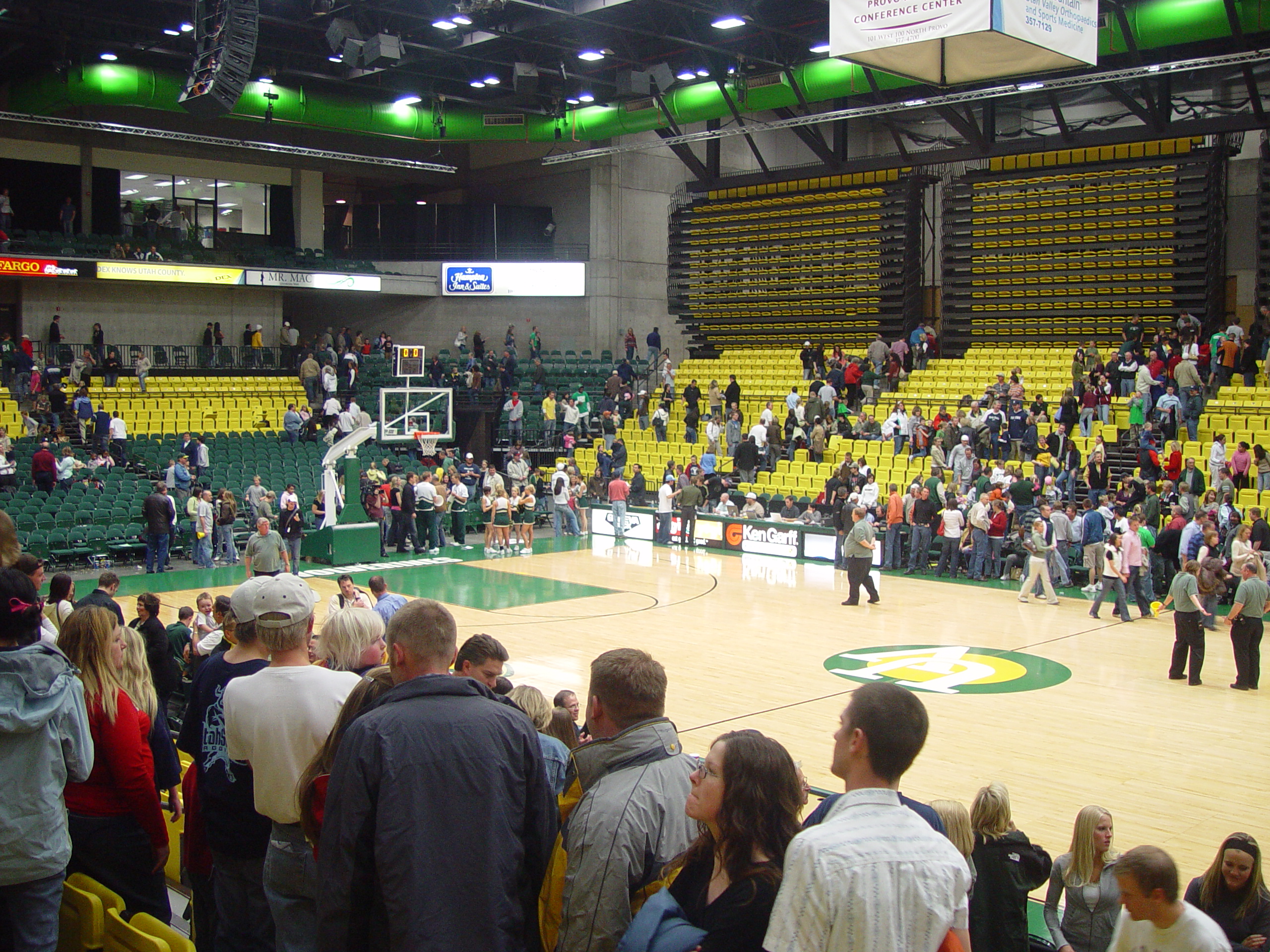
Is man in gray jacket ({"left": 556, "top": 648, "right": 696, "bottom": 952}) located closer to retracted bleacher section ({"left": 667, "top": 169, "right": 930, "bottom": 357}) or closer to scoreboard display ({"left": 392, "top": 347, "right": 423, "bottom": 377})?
scoreboard display ({"left": 392, "top": 347, "right": 423, "bottom": 377})

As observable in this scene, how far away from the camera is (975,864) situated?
4.64 m

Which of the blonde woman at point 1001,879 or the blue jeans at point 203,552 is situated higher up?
the blonde woman at point 1001,879

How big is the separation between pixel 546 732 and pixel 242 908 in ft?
4.51

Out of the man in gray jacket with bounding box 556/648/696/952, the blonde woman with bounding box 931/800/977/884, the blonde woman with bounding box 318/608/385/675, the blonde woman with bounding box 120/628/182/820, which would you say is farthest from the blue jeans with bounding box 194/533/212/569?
the man in gray jacket with bounding box 556/648/696/952

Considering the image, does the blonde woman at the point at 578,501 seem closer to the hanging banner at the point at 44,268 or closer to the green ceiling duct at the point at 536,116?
the green ceiling duct at the point at 536,116

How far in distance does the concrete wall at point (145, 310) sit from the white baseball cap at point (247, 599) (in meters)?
27.4

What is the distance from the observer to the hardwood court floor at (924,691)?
841cm

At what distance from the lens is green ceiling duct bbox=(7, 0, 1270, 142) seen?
63.9 ft

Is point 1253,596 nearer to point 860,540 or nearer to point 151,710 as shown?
point 860,540

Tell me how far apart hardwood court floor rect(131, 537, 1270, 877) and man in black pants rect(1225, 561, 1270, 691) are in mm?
215

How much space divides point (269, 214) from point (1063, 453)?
74.5ft

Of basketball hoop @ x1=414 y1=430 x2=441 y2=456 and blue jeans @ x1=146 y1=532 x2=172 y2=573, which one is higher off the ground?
basketball hoop @ x1=414 y1=430 x2=441 y2=456

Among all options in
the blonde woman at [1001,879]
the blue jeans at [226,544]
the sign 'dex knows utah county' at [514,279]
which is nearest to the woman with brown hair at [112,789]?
the blonde woman at [1001,879]

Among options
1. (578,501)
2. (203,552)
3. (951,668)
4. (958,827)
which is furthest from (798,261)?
(958,827)
